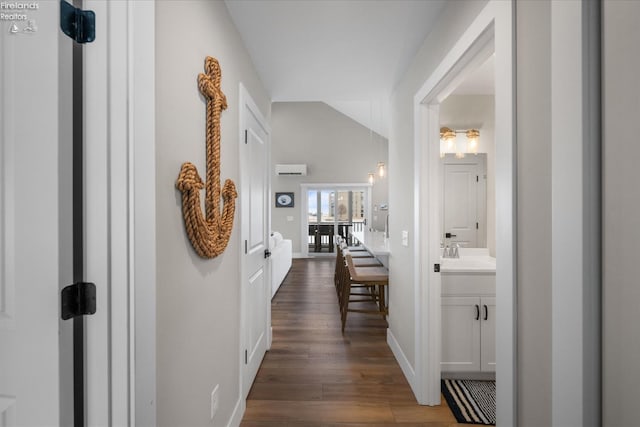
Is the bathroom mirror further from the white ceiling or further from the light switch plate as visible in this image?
the light switch plate

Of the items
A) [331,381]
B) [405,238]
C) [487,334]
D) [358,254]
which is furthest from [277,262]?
[487,334]

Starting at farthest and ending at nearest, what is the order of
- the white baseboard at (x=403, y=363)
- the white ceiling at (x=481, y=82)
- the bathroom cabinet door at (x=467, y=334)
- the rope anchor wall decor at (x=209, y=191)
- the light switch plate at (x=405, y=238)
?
the white ceiling at (x=481, y=82) → the light switch plate at (x=405, y=238) → the bathroom cabinet door at (x=467, y=334) → the white baseboard at (x=403, y=363) → the rope anchor wall decor at (x=209, y=191)

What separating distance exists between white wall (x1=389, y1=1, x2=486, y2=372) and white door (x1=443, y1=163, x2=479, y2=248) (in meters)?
0.58

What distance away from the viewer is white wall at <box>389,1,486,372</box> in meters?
1.61

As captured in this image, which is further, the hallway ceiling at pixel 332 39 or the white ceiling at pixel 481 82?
the white ceiling at pixel 481 82

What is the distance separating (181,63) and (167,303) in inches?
35.1

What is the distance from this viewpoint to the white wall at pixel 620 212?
625 millimetres

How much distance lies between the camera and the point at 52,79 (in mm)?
744

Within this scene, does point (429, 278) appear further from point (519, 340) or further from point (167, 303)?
point (167, 303)

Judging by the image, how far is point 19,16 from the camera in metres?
0.74

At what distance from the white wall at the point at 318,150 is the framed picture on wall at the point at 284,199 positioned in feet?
0.41

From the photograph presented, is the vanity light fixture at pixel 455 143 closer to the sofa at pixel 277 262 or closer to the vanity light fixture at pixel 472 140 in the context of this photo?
the vanity light fixture at pixel 472 140

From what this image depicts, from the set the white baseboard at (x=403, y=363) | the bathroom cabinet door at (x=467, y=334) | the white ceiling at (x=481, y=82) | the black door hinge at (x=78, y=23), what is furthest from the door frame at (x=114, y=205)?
the white ceiling at (x=481, y=82)

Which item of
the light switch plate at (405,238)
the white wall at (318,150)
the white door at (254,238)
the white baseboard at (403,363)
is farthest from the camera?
the white wall at (318,150)
